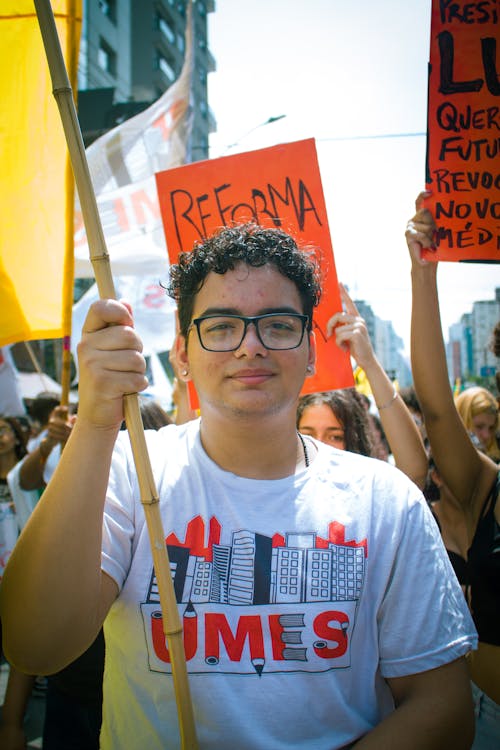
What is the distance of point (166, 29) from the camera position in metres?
35.9

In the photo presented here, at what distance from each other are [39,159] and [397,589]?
5.66 feet

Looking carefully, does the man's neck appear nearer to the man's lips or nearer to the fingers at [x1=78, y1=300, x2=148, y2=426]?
the man's lips

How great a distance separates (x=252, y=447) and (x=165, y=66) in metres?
40.3

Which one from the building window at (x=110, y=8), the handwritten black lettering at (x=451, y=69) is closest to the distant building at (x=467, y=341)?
the building window at (x=110, y=8)

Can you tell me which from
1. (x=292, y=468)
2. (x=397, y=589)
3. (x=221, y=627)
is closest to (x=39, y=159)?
(x=292, y=468)

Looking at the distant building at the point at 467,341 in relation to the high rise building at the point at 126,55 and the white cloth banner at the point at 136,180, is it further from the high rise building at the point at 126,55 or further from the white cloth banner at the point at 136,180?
the white cloth banner at the point at 136,180

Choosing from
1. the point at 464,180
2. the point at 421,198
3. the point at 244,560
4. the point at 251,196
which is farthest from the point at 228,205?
the point at 244,560

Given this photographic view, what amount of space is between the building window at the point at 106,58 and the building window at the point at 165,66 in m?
6.82

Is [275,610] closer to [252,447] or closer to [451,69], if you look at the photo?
[252,447]

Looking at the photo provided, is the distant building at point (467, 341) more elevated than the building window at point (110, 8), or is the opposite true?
the building window at point (110, 8)

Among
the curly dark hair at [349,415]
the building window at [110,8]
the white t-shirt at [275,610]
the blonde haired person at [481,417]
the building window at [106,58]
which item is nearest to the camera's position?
the white t-shirt at [275,610]

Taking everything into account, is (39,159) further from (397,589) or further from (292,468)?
(397,589)

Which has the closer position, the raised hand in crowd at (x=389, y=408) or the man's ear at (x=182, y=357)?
the man's ear at (x=182, y=357)

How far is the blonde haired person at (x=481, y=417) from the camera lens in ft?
13.8
